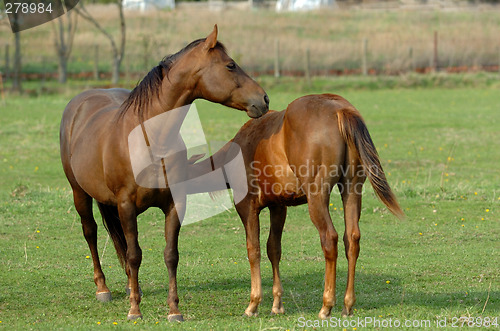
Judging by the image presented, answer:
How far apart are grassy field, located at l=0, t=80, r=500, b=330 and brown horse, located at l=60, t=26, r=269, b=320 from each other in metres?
0.55

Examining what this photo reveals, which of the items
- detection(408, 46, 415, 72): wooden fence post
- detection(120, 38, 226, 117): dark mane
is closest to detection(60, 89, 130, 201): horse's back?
detection(120, 38, 226, 117): dark mane

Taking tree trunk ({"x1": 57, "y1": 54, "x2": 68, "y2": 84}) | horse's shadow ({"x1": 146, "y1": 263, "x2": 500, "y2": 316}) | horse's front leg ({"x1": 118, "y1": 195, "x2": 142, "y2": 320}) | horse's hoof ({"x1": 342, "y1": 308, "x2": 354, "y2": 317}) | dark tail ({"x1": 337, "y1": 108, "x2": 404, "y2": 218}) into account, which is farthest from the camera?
tree trunk ({"x1": 57, "y1": 54, "x2": 68, "y2": 84})

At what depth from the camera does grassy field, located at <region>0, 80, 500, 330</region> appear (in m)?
6.18

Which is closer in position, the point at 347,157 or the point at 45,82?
the point at 347,157

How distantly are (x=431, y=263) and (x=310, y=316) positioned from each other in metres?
2.65

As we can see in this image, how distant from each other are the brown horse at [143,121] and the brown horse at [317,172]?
0.45 metres

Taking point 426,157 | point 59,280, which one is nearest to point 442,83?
point 426,157

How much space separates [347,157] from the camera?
563 centimetres

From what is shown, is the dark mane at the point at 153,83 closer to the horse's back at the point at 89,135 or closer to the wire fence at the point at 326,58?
the horse's back at the point at 89,135

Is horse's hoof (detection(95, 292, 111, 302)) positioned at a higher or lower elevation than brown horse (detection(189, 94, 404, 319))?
lower

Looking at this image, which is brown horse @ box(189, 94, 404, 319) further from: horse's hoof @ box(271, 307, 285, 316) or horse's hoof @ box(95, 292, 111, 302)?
horse's hoof @ box(95, 292, 111, 302)

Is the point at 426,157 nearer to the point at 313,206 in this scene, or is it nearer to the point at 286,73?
the point at 313,206

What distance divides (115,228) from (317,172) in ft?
8.72

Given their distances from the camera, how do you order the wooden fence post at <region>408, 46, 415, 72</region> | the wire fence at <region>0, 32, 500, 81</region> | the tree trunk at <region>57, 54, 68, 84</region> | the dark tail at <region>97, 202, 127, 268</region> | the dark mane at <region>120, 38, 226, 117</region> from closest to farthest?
the dark mane at <region>120, 38, 226, 117</region>
the dark tail at <region>97, 202, 127, 268</region>
the tree trunk at <region>57, 54, 68, 84</region>
the wire fence at <region>0, 32, 500, 81</region>
the wooden fence post at <region>408, 46, 415, 72</region>
